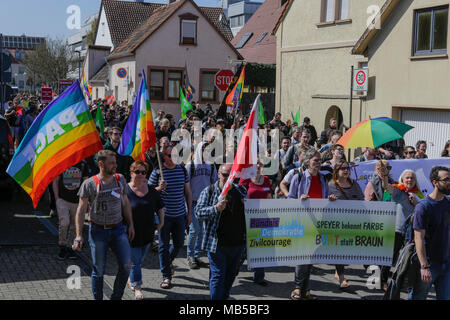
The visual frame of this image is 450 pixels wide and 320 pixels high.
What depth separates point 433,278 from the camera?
5.75 meters

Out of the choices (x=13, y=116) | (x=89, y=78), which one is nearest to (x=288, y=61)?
(x=13, y=116)

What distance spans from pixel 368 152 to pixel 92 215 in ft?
17.5

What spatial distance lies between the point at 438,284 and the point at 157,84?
33.4 metres

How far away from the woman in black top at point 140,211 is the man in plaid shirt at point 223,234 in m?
0.79

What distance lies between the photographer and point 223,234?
604 cm

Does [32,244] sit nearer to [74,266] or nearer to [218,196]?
[74,266]

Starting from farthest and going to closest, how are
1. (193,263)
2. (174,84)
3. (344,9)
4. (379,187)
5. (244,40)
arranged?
(244,40) < (174,84) < (344,9) < (193,263) < (379,187)

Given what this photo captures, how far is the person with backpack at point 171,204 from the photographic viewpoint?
7431 mm

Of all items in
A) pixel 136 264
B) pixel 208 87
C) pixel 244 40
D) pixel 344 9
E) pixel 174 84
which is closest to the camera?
pixel 136 264

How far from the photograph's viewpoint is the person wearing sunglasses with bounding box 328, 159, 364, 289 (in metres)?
7.54

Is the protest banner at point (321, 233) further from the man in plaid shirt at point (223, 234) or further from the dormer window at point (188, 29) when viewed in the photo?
the dormer window at point (188, 29)

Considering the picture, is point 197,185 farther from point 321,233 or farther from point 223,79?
point 223,79

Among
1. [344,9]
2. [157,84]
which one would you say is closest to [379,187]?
[344,9]

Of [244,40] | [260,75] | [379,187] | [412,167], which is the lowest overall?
[379,187]
